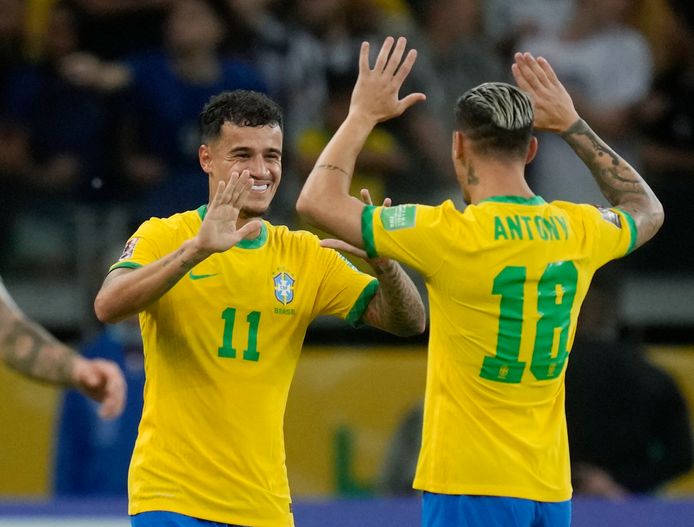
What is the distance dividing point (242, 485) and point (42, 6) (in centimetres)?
555

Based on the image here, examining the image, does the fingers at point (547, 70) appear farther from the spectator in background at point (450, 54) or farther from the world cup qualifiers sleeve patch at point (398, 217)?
the spectator in background at point (450, 54)

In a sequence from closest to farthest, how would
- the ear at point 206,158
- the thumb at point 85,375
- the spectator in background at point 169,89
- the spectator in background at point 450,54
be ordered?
the thumb at point 85,375
the ear at point 206,158
the spectator in background at point 169,89
the spectator in background at point 450,54

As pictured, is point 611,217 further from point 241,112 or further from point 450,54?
point 450,54

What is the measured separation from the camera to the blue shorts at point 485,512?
380cm

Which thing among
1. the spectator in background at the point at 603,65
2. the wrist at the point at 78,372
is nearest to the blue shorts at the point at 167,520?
the wrist at the point at 78,372

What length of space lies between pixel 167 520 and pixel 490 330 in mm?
1167

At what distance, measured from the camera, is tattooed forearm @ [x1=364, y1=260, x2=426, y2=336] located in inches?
168

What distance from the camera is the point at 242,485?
4.14m

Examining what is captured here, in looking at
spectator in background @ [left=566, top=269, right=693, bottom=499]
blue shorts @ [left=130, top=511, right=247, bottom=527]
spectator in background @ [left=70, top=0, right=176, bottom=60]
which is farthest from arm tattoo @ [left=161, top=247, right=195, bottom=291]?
spectator in background @ [left=70, top=0, right=176, bottom=60]

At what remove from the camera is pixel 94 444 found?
699cm

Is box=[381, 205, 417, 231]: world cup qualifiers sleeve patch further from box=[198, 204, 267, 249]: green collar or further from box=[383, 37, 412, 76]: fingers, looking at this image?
box=[198, 204, 267, 249]: green collar

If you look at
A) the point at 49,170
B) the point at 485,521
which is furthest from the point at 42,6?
the point at 485,521

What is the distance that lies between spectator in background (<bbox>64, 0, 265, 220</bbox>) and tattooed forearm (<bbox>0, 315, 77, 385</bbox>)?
5.00 meters

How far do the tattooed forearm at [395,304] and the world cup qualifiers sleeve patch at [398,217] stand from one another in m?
0.38
